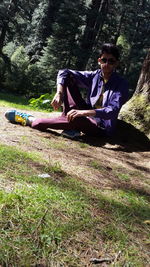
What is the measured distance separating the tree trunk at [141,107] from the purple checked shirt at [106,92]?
732 millimetres

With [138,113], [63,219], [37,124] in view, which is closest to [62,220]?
[63,219]

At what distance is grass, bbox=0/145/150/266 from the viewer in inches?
60.8

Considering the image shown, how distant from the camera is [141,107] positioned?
520 cm

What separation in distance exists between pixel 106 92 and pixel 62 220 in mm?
2991

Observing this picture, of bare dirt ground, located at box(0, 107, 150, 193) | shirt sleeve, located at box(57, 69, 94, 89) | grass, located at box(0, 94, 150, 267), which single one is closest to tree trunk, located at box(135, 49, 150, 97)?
bare dirt ground, located at box(0, 107, 150, 193)

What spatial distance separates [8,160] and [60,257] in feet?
4.16

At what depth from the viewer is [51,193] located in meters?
2.14

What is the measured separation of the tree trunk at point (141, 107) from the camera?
5065 millimetres

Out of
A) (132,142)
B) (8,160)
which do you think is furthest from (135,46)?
(8,160)

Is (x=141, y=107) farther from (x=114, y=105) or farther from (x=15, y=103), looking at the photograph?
(x=15, y=103)

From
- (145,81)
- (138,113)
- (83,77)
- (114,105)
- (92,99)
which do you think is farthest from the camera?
(145,81)

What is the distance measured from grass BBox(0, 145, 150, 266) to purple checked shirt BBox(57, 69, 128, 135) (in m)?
1.74

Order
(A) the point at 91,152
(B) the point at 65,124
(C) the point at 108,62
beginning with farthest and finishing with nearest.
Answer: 1. (B) the point at 65,124
2. (C) the point at 108,62
3. (A) the point at 91,152

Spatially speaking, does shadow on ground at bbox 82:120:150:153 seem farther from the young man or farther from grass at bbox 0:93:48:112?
grass at bbox 0:93:48:112
